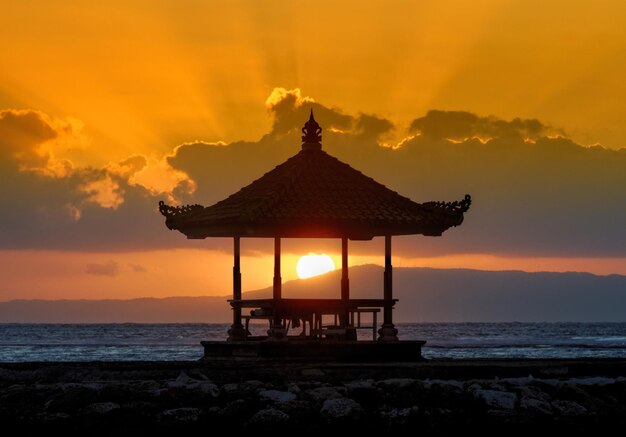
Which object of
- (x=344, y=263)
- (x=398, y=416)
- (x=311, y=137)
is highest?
(x=311, y=137)

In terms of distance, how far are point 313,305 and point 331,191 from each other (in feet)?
8.96

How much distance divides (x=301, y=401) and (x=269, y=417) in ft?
2.50

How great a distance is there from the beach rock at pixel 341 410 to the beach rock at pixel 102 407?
361 cm

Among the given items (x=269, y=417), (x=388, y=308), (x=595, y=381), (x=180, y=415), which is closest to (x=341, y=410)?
(x=269, y=417)

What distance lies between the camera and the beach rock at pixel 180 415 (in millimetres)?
21344

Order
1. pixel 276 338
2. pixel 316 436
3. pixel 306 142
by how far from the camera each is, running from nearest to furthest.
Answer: pixel 316 436 < pixel 276 338 < pixel 306 142

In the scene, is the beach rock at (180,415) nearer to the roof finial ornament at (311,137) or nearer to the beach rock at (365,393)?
the beach rock at (365,393)

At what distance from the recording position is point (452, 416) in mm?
21641

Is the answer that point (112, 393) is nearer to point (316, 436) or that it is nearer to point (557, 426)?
point (316, 436)

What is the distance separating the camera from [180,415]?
2142 centimetres

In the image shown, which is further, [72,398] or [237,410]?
[72,398]

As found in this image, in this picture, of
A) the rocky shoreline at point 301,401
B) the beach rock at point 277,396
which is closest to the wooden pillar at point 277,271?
the rocky shoreline at point 301,401

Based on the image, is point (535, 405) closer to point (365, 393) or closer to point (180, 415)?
point (365, 393)

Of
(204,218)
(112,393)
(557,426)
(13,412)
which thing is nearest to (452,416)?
(557,426)
